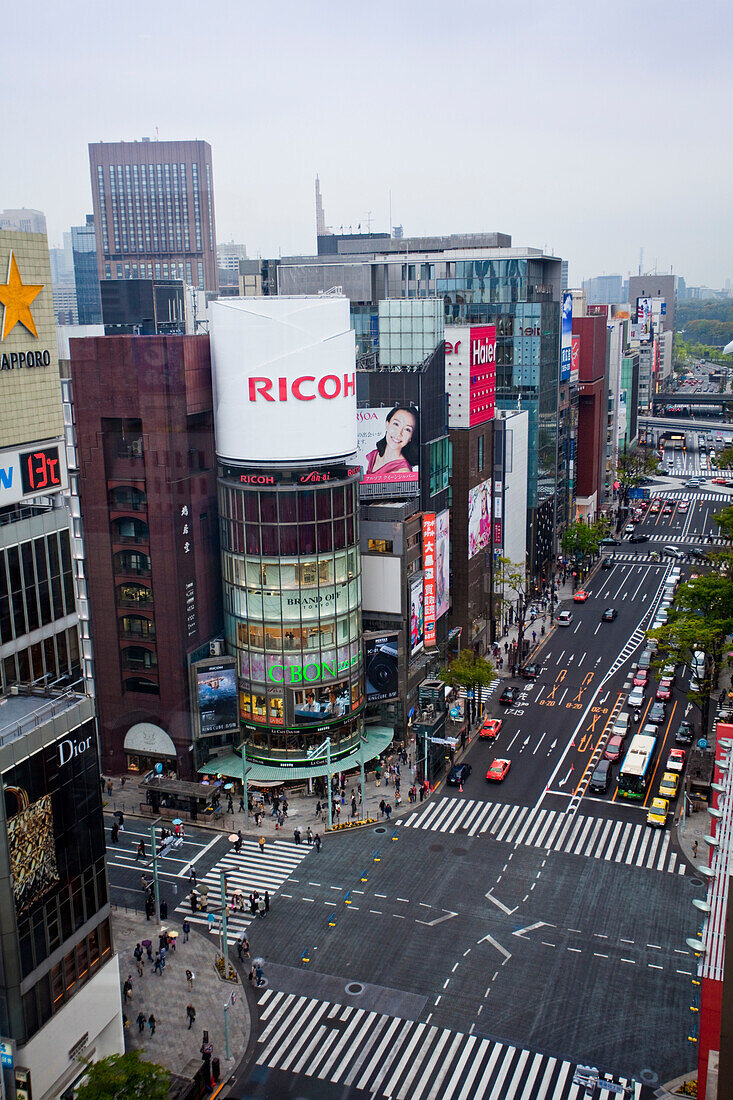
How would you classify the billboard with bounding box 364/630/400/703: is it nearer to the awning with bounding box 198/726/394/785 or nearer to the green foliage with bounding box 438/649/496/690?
the awning with bounding box 198/726/394/785

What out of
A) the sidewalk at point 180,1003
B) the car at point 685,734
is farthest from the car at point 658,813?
the sidewalk at point 180,1003

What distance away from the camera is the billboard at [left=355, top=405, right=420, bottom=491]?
295 ft

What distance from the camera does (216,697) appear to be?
8088cm

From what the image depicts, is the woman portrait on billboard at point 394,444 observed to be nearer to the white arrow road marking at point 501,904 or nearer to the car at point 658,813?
the car at point 658,813

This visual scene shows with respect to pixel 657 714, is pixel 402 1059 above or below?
below

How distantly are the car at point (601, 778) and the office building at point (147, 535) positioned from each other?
29.6 meters

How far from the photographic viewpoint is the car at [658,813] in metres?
73.1

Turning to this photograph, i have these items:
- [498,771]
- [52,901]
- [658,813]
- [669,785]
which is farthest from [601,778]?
[52,901]

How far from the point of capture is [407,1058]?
165 feet

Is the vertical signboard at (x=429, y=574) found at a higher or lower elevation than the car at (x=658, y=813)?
higher

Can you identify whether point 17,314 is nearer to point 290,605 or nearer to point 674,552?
Result: point 290,605

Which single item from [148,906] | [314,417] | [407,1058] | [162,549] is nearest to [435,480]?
[314,417]

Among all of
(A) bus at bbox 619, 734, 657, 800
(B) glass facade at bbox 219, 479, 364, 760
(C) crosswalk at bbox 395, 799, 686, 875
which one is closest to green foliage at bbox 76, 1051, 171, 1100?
(C) crosswalk at bbox 395, 799, 686, 875

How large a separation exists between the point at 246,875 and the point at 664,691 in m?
48.0
